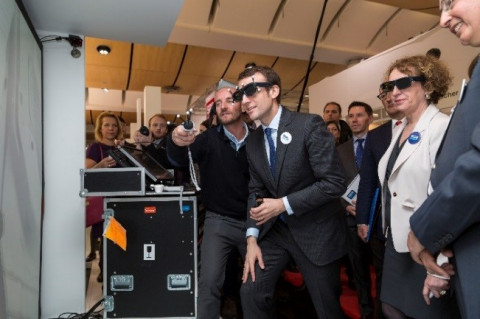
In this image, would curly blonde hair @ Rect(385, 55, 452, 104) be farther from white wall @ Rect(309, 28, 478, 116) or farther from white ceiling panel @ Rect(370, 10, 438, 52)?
white ceiling panel @ Rect(370, 10, 438, 52)

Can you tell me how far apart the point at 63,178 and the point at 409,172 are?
2.68m

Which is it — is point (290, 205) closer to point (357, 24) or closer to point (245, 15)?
point (245, 15)

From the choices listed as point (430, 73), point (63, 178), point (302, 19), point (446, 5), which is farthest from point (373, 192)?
point (302, 19)

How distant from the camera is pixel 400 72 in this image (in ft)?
5.61

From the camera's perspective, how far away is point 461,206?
2.89ft

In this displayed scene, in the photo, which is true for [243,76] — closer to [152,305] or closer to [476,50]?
[152,305]

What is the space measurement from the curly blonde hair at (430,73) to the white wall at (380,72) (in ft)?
5.35

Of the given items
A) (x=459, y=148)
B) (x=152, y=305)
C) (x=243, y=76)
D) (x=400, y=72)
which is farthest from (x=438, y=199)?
(x=152, y=305)

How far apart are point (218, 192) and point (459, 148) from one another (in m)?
1.63

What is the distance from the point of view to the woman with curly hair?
1453 millimetres

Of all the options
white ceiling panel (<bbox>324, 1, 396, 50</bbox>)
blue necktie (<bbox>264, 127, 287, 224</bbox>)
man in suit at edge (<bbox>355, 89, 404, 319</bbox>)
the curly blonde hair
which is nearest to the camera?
the curly blonde hair

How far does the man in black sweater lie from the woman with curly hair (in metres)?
0.96

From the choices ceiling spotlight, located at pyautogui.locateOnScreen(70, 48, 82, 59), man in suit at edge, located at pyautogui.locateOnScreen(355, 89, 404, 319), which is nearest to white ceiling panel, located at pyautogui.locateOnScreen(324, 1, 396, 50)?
man in suit at edge, located at pyautogui.locateOnScreen(355, 89, 404, 319)

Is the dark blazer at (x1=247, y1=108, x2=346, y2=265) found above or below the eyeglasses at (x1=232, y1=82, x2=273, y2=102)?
below
